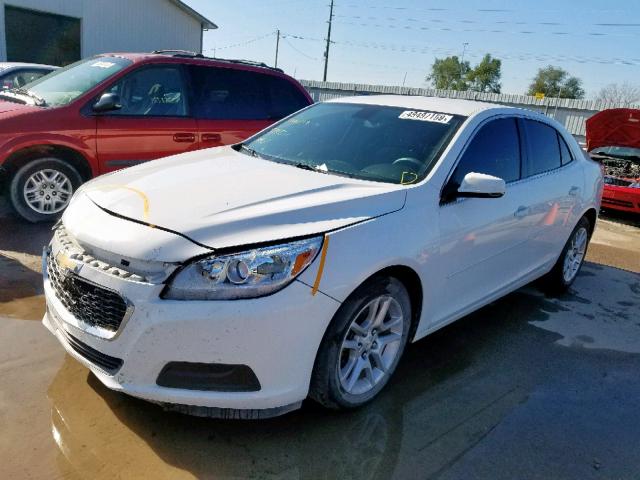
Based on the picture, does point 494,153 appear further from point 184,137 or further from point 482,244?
point 184,137

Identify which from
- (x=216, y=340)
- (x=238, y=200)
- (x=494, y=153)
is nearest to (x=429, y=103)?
(x=494, y=153)

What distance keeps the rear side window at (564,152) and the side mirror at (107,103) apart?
4.26 metres

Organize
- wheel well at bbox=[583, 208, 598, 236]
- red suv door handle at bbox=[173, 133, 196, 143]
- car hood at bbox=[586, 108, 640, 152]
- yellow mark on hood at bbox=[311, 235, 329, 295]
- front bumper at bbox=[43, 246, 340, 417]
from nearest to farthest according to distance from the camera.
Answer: front bumper at bbox=[43, 246, 340, 417], yellow mark on hood at bbox=[311, 235, 329, 295], wheel well at bbox=[583, 208, 598, 236], red suv door handle at bbox=[173, 133, 196, 143], car hood at bbox=[586, 108, 640, 152]

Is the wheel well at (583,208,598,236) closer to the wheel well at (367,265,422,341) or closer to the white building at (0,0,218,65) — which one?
the wheel well at (367,265,422,341)

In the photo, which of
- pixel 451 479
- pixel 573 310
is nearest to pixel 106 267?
pixel 451 479

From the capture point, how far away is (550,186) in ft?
14.1

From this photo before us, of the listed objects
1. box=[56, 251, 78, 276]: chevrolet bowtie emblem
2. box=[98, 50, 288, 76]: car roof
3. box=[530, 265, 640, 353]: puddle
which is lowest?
box=[530, 265, 640, 353]: puddle

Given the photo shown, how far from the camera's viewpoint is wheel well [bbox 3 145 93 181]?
5.40 metres

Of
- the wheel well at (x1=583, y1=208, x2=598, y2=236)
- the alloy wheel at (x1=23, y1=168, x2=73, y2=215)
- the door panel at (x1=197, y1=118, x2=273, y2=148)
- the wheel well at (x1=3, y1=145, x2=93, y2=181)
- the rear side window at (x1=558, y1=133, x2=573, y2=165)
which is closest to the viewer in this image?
the rear side window at (x1=558, y1=133, x2=573, y2=165)

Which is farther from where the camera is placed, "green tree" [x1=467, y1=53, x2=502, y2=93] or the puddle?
"green tree" [x1=467, y1=53, x2=502, y2=93]

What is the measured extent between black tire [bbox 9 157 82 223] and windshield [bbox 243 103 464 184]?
2576 millimetres

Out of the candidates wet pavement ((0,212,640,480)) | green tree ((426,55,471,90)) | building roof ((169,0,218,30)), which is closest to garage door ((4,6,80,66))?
building roof ((169,0,218,30))

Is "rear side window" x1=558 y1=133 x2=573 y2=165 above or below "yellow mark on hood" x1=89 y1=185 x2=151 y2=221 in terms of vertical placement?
above

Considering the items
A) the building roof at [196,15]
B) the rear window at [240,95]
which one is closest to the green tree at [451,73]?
the building roof at [196,15]
